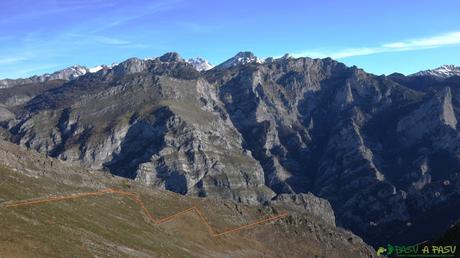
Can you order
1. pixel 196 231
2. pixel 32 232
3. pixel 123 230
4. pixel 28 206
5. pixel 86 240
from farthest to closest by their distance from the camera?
pixel 196 231 < pixel 123 230 < pixel 28 206 < pixel 86 240 < pixel 32 232

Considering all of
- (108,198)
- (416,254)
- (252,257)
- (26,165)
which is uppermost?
(26,165)

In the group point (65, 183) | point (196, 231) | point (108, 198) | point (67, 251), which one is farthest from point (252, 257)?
point (67, 251)

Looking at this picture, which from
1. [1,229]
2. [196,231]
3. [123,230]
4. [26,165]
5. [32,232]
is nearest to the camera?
[1,229]

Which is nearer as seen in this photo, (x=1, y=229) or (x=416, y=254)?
(x=1, y=229)

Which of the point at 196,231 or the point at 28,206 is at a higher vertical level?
the point at 28,206

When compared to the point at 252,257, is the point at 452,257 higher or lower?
higher

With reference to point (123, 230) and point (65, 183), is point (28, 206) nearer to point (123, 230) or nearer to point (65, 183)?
point (123, 230)

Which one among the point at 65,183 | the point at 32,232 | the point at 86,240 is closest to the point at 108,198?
the point at 65,183

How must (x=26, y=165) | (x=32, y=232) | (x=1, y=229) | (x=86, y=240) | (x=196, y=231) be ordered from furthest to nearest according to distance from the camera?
(x=196, y=231) < (x=26, y=165) < (x=86, y=240) < (x=32, y=232) < (x=1, y=229)

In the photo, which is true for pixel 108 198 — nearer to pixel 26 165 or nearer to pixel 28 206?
pixel 26 165
